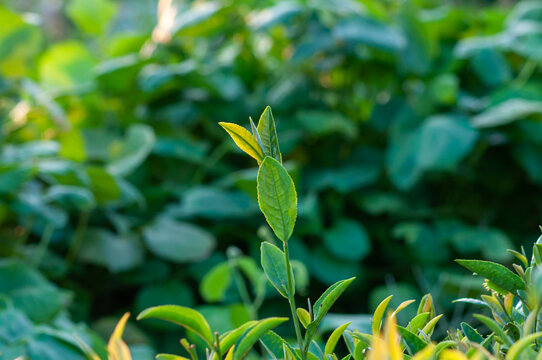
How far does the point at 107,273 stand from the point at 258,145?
1.15 meters

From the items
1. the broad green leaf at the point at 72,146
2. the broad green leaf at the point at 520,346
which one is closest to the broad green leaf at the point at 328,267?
the broad green leaf at the point at 72,146

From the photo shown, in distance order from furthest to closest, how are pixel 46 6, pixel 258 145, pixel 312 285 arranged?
pixel 46 6
pixel 312 285
pixel 258 145

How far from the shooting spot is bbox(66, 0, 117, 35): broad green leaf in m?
1.77

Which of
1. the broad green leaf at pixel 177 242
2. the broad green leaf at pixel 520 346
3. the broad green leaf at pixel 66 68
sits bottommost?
the broad green leaf at pixel 177 242

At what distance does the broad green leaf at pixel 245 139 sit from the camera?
300mm

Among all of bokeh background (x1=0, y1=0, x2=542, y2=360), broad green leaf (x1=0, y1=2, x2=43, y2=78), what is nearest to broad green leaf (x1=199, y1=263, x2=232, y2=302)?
bokeh background (x1=0, y1=0, x2=542, y2=360)

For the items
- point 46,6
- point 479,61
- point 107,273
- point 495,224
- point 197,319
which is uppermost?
point 46,6

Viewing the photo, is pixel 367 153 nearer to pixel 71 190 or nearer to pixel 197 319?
pixel 71 190

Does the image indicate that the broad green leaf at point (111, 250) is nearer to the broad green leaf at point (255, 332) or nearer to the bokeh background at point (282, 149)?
the bokeh background at point (282, 149)

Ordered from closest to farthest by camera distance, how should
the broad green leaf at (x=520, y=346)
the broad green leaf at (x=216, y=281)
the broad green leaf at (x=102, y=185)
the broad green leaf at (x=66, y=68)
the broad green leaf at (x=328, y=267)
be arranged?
the broad green leaf at (x=520, y=346) → the broad green leaf at (x=216, y=281) → the broad green leaf at (x=102, y=185) → the broad green leaf at (x=328, y=267) → the broad green leaf at (x=66, y=68)

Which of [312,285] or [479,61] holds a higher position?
[479,61]

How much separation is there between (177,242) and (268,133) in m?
0.95

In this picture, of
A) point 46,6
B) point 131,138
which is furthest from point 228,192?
point 46,6

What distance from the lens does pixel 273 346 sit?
360mm
